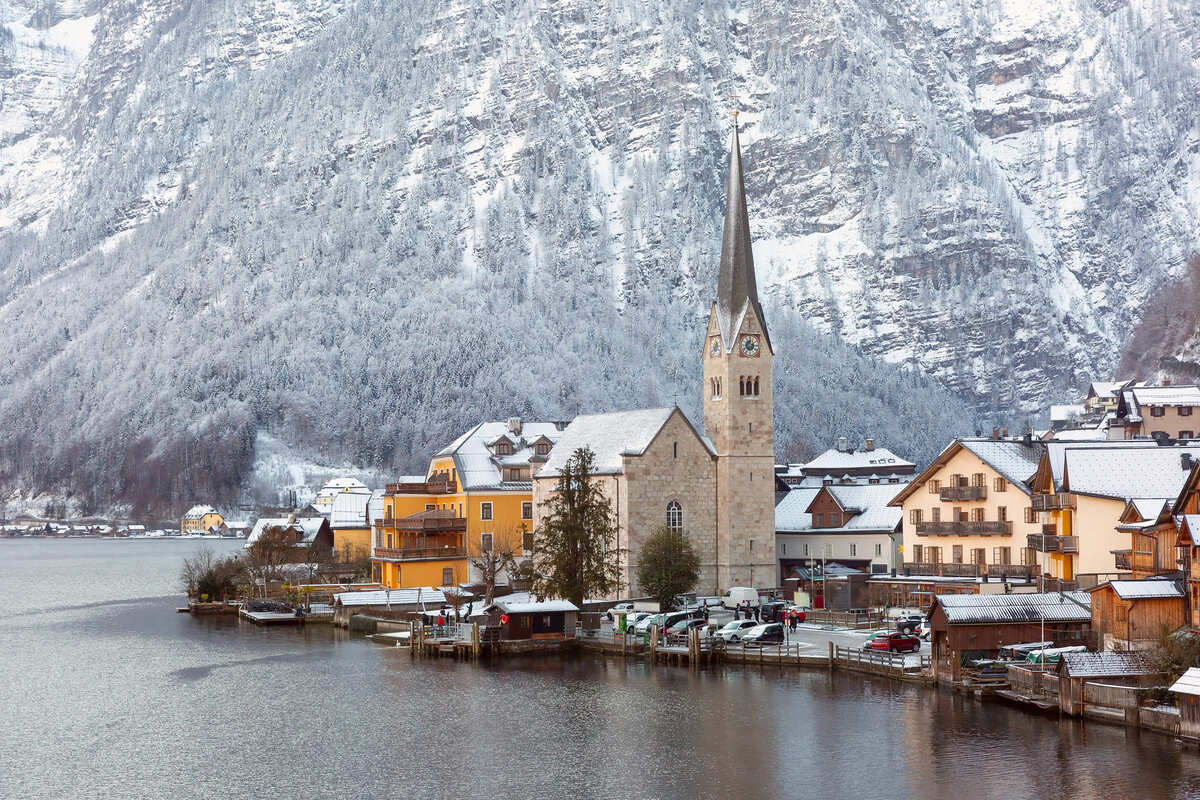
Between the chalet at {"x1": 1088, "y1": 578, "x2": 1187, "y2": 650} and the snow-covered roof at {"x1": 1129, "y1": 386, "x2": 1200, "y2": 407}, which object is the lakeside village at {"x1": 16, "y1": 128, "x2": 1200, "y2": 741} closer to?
the chalet at {"x1": 1088, "y1": 578, "x2": 1187, "y2": 650}

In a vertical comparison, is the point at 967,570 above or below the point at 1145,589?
above

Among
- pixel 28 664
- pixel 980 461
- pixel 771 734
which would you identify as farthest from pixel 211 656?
pixel 980 461

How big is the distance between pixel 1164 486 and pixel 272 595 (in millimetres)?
62433

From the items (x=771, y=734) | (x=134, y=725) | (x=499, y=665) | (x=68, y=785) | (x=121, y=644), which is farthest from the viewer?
(x=121, y=644)

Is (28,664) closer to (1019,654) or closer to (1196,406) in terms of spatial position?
(1019,654)

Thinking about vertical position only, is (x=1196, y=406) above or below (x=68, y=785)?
above

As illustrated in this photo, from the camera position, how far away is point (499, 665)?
7312cm

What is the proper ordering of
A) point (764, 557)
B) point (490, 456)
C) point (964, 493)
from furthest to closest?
point (490, 456) → point (764, 557) → point (964, 493)

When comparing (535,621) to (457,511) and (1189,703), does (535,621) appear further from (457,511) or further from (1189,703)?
(1189,703)

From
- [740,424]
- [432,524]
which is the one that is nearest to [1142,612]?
[740,424]

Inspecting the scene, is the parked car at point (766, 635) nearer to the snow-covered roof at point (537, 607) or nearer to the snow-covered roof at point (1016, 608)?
the snow-covered roof at point (537, 607)

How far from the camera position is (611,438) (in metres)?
96.5

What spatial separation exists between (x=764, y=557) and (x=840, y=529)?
17.2ft

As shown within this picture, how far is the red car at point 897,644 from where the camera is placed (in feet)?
222
